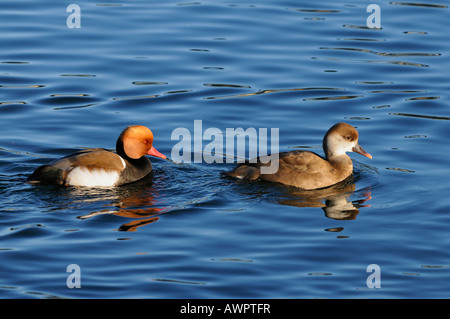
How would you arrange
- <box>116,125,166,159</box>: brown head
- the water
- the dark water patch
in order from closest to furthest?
the water → <box>116,125,166,159</box>: brown head → the dark water patch

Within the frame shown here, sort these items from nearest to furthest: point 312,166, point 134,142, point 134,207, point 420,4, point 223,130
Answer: point 134,207
point 312,166
point 134,142
point 223,130
point 420,4

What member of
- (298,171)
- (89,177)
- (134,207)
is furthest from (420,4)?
(134,207)

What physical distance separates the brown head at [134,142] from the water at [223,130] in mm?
428

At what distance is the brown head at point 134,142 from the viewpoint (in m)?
12.4

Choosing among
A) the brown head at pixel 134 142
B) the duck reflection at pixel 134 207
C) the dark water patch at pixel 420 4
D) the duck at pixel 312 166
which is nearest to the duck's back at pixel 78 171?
the duck reflection at pixel 134 207

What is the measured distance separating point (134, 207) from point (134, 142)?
1.49m

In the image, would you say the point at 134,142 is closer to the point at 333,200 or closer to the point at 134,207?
the point at 134,207

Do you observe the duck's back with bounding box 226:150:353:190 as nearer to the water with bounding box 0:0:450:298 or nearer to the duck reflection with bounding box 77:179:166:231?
the water with bounding box 0:0:450:298

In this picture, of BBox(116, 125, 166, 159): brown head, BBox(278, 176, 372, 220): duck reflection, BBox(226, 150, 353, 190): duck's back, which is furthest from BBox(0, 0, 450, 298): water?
BBox(116, 125, 166, 159): brown head

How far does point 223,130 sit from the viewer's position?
13.9 metres

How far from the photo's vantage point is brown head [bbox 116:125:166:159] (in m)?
12.4

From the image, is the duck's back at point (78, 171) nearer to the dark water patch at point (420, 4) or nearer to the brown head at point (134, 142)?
the brown head at point (134, 142)
